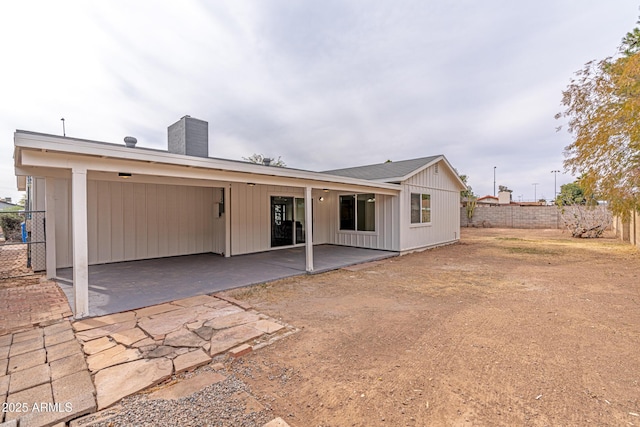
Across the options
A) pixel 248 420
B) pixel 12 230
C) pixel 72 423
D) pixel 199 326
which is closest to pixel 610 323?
pixel 248 420

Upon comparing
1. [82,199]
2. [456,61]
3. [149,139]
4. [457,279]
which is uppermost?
[456,61]

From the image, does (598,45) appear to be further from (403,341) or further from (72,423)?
(72,423)

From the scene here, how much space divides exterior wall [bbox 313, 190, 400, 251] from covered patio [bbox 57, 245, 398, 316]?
644mm

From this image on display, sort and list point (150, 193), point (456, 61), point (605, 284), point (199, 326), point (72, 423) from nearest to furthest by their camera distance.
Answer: point (72, 423) → point (199, 326) → point (605, 284) → point (150, 193) → point (456, 61)

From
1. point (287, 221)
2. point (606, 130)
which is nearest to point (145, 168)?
point (287, 221)

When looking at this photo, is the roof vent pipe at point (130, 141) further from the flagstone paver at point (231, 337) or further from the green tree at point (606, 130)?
the green tree at point (606, 130)

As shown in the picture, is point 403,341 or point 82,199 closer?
point 403,341

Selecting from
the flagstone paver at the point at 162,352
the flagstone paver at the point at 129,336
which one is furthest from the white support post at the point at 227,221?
the flagstone paver at the point at 162,352

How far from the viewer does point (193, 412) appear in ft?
6.68

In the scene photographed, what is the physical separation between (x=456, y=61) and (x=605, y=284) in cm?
754

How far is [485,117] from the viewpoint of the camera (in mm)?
13477

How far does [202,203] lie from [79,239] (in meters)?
5.29

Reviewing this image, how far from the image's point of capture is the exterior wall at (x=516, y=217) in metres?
19.5

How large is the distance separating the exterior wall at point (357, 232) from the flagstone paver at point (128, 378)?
7868mm
